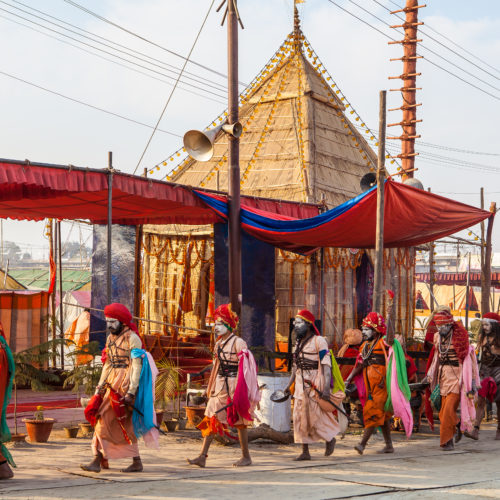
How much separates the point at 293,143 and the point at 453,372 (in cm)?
805

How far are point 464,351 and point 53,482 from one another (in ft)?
16.4

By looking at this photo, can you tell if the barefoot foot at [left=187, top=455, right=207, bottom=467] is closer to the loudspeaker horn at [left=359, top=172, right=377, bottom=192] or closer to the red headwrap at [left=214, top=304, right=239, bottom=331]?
the red headwrap at [left=214, top=304, right=239, bottom=331]

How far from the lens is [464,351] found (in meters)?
9.26

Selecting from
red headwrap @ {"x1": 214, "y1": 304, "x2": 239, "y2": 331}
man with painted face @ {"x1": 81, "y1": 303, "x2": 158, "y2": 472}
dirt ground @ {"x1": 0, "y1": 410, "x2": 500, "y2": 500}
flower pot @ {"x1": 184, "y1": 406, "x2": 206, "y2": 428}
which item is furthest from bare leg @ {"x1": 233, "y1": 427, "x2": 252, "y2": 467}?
flower pot @ {"x1": 184, "y1": 406, "x2": 206, "y2": 428}

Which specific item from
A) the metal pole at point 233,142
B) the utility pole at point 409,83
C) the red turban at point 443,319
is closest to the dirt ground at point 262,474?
the red turban at point 443,319

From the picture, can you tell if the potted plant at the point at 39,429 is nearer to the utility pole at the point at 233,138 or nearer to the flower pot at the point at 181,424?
the flower pot at the point at 181,424

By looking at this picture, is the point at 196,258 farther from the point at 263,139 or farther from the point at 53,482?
the point at 53,482

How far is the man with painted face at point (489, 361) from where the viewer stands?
10.3 m

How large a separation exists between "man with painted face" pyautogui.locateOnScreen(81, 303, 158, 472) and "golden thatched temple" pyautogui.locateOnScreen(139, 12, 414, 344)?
806cm

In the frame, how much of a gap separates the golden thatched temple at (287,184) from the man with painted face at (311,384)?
6739 mm

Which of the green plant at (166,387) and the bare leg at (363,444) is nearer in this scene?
the bare leg at (363,444)

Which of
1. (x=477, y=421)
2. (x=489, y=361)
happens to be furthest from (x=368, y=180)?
(x=477, y=421)

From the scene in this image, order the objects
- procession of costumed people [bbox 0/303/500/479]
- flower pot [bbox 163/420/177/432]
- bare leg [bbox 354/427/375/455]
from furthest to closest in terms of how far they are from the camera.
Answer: flower pot [bbox 163/420/177/432] < bare leg [bbox 354/427/375/455] < procession of costumed people [bbox 0/303/500/479]

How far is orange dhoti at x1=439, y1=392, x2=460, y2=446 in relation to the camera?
897cm
